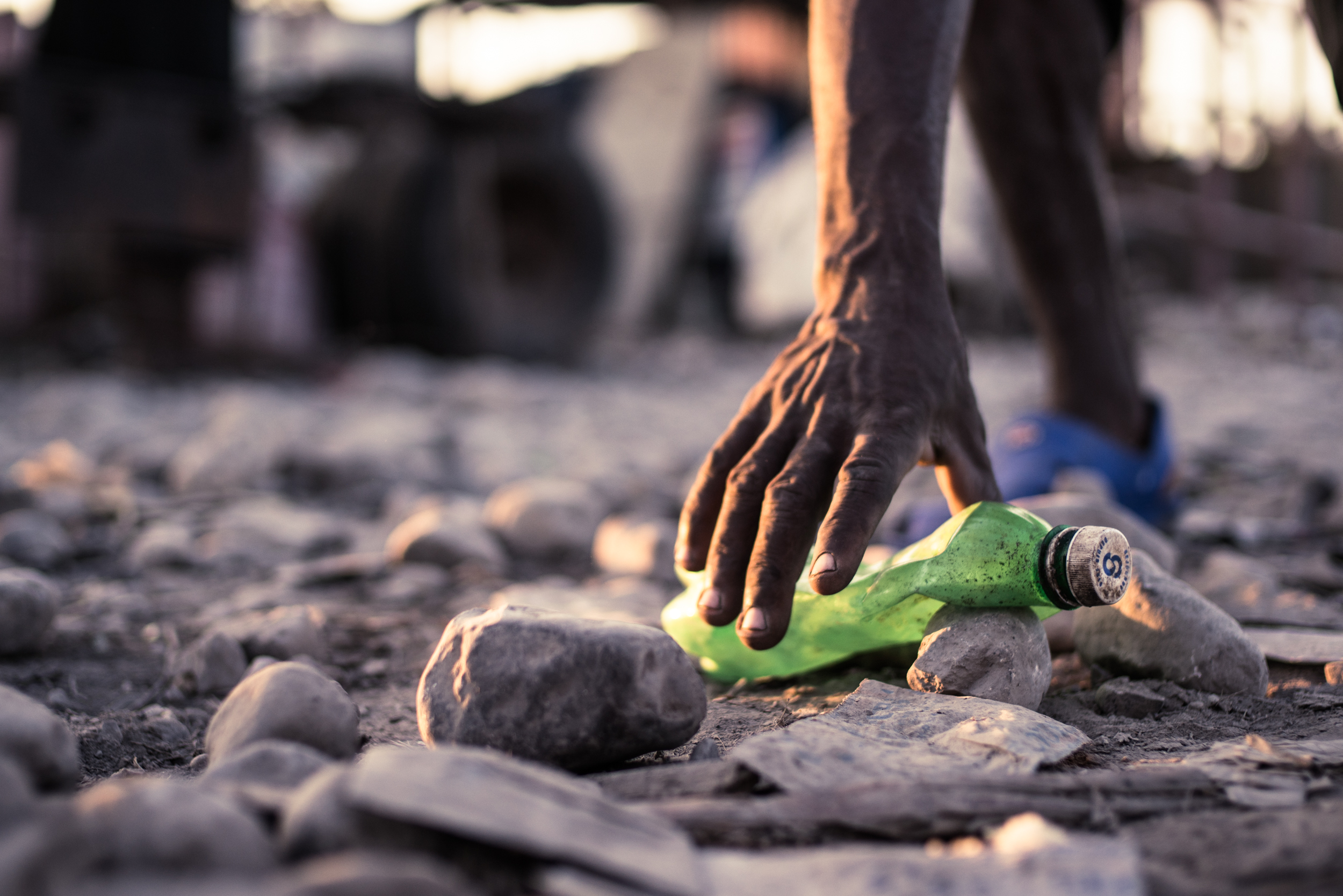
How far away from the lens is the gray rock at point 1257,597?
4.65ft

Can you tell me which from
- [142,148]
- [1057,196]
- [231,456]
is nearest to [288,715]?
[1057,196]

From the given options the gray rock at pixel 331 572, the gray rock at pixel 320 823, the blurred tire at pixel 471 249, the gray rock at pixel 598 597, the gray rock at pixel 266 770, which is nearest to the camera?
the gray rock at pixel 320 823

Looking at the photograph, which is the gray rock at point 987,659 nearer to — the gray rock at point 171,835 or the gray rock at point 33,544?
the gray rock at point 171,835

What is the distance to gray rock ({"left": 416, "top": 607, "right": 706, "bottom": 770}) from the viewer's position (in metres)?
0.91

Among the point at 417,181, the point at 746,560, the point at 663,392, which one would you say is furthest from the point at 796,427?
the point at 417,181

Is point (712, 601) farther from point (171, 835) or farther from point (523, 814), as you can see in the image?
point (171, 835)

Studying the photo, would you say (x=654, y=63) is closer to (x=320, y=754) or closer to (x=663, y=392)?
(x=663, y=392)

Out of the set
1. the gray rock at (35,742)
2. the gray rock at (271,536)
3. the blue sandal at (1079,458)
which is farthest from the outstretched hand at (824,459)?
the gray rock at (271,536)

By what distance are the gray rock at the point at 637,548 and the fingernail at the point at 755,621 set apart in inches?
28.9

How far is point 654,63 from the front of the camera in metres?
10.1

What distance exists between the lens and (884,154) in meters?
1.26

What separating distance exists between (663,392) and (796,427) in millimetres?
4196

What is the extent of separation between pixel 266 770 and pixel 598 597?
35.3 inches

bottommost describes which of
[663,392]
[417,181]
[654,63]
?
[663,392]
